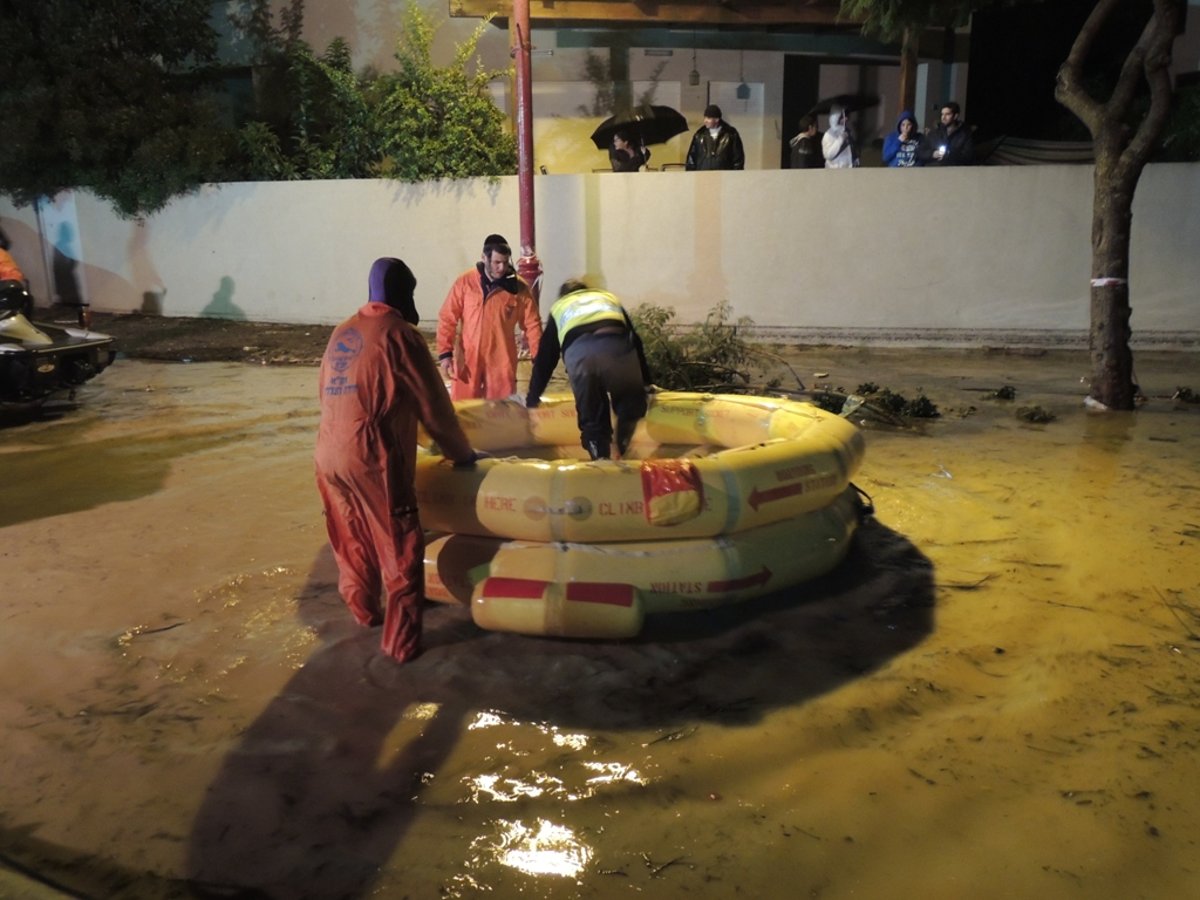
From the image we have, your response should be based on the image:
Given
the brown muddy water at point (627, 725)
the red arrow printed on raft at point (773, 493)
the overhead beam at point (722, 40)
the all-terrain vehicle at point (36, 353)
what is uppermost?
the overhead beam at point (722, 40)

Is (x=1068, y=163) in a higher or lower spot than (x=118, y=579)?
higher

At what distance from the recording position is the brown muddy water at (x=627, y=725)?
2.80m

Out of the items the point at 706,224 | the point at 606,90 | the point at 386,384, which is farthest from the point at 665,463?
the point at 606,90

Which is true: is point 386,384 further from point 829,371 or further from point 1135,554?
point 829,371

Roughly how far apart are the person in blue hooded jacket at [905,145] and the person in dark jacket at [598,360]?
8.33m

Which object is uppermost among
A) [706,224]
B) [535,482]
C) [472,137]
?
[472,137]

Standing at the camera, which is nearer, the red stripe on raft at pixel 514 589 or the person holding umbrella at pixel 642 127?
the red stripe on raft at pixel 514 589

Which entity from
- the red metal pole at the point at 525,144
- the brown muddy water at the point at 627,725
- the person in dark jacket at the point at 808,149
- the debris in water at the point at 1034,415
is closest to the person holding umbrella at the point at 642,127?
the person in dark jacket at the point at 808,149

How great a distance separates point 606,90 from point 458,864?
14.8 m

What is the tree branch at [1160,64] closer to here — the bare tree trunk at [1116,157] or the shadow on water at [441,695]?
the bare tree trunk at [1116,157]

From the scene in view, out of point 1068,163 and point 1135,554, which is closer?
point 1135,554

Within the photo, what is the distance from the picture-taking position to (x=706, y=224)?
1263 centimetres

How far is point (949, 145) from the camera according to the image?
480 inches

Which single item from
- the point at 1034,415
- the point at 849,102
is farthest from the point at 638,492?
the point at 849,102
